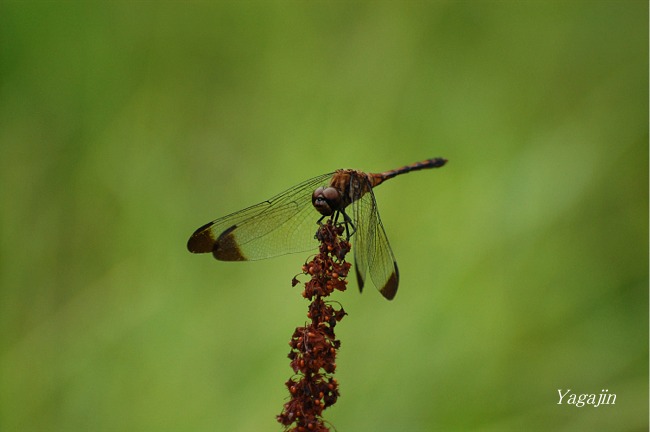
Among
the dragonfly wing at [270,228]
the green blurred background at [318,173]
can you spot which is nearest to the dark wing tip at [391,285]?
the dragonfly wing at [270,228]

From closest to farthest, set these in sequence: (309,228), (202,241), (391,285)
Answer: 1. (391,285)
2. (202,241)
3. (309,228)

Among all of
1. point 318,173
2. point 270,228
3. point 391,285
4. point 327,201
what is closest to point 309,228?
point 270,228

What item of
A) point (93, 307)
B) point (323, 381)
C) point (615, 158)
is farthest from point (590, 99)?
point (323, 381)

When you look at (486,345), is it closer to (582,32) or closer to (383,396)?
(383,396)

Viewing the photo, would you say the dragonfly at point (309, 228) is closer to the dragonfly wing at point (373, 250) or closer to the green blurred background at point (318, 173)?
the dragonfly wing at point (373, 250)

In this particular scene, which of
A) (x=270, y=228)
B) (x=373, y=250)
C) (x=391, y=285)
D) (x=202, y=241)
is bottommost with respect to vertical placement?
(x=391, y=285)

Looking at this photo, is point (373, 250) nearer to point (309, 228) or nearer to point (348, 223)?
point (348, 223)

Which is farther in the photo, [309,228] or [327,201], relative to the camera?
[309,228]
